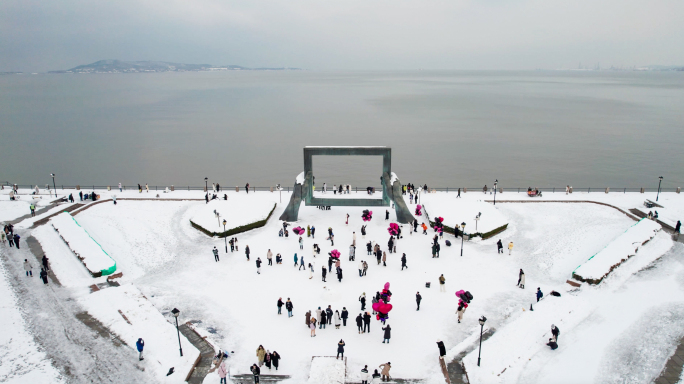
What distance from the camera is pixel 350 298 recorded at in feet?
69.6

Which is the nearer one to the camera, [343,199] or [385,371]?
[385,371]

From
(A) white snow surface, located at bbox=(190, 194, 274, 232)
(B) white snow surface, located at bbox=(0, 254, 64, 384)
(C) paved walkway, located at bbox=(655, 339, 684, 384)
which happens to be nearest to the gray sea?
(A) white snow surface, located at bbox=(190, 194, 274, 232)

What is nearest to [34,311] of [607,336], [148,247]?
[148,247]

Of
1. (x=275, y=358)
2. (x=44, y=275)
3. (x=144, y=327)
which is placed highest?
(x=44, y=275)

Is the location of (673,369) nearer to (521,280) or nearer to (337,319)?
(521,280)

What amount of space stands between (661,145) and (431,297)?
66682 mm

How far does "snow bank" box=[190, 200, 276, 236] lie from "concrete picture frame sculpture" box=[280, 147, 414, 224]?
2133mm

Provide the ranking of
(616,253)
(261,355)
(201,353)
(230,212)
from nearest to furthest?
(261,355) → (201,353) → (616,253) → (230,212)

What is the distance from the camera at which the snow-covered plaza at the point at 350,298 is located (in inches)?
650

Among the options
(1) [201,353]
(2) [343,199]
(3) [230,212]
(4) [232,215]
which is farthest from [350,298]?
(3) [230,212]

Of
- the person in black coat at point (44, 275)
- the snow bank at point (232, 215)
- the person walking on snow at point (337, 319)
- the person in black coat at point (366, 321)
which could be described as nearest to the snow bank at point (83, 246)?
the person in black coat at point (44, 275)

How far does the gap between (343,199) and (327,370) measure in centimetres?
1743

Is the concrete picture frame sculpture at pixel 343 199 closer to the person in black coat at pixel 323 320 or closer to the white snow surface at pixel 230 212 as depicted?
the white snow surface at pixel 230 212

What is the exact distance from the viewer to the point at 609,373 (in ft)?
52.3
